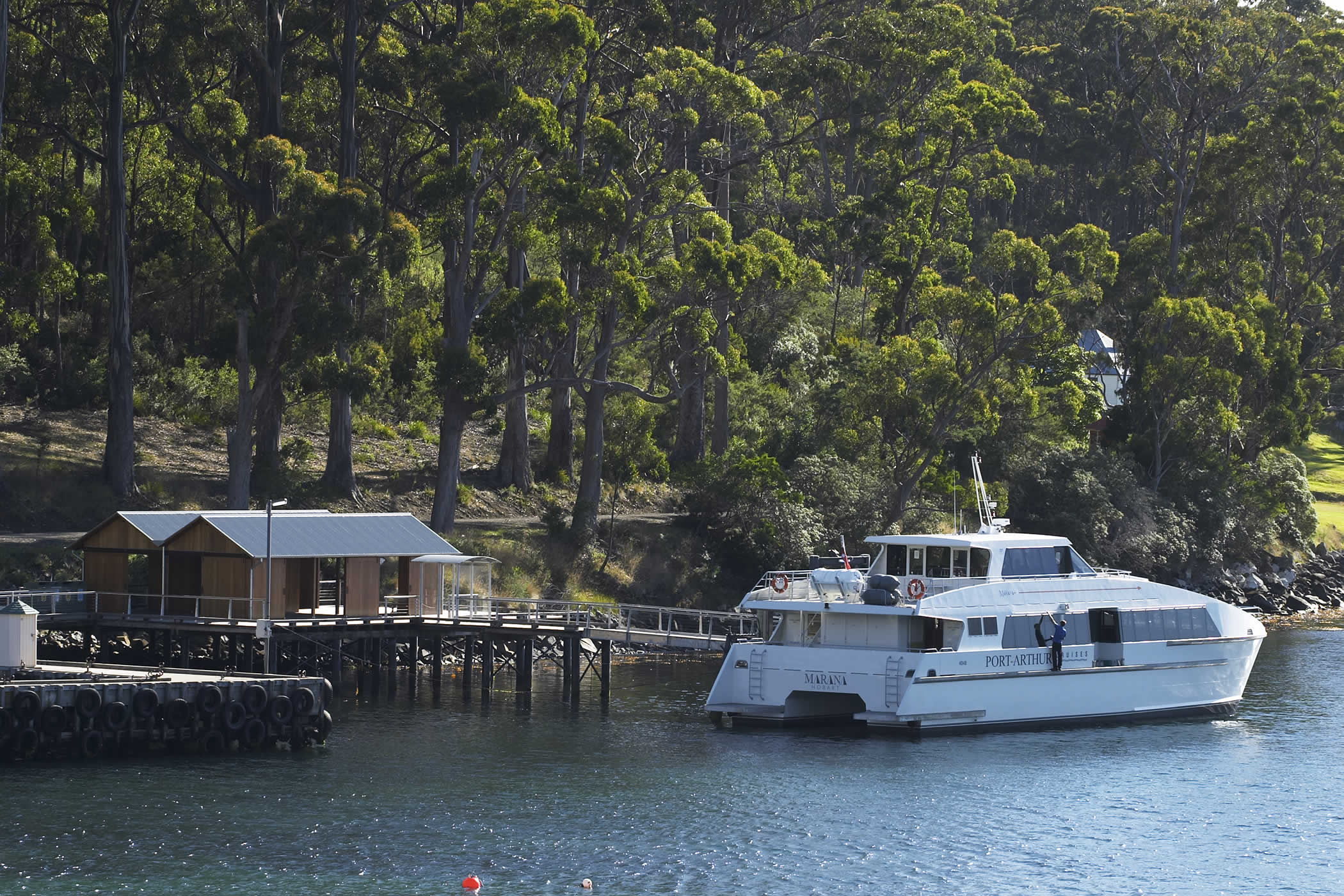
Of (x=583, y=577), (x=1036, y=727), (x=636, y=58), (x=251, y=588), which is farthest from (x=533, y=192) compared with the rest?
(x=1036, y=727)

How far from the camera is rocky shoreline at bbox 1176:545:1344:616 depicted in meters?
76.0

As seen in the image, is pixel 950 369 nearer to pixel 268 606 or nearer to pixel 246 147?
pixel 246 147

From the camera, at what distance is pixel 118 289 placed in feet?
188

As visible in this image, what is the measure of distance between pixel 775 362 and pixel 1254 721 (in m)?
31.7

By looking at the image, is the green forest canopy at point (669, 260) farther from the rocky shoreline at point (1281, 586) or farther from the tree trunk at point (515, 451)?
the rocky shoreline at point (1281, 586)

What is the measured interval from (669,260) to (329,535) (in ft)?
63.9

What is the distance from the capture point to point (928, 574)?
4397 cm

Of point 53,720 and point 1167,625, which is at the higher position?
point 1167,625

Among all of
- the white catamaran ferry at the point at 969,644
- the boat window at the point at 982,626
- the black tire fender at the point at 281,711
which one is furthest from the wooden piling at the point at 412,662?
the boat window at the point at 982,626

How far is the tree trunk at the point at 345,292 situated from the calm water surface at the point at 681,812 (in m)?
18.0

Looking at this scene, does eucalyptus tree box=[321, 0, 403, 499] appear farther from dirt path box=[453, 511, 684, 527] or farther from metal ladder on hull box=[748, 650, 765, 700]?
metal ladder on hull box=[748, 650, 765, 700]

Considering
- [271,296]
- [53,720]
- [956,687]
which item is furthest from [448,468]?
[53,720]

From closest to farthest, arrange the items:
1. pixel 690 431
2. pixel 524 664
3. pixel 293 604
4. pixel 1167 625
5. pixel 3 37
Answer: pixel 1167 625, pixel 293 604, pixel 524 664, pixel 3 37, pixel 690 431

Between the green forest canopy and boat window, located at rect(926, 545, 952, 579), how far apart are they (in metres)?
18.4
